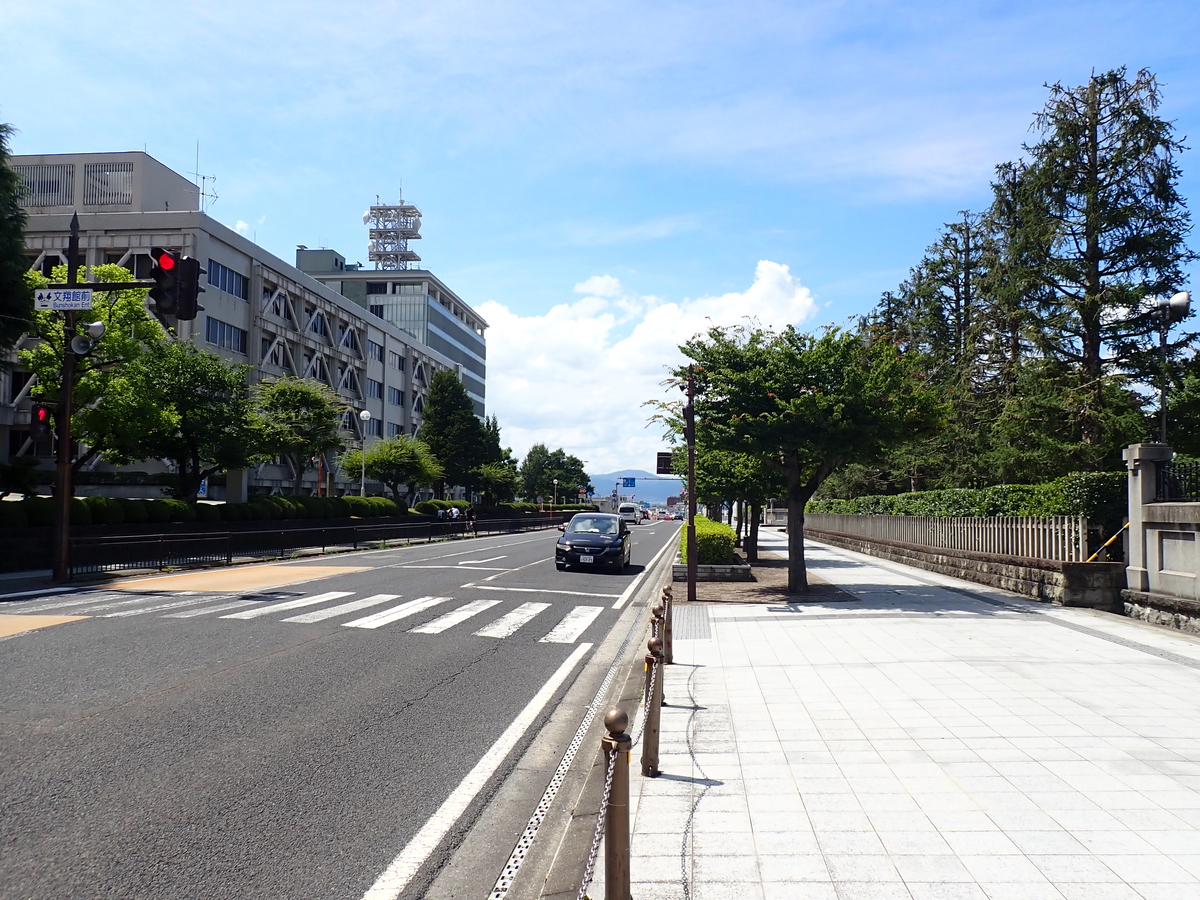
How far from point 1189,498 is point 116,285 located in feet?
64.8

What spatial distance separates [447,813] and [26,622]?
9.89 m

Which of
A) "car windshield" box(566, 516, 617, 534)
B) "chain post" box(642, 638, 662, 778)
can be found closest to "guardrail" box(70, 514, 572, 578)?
"car windshield" box(566, 516, 617, 534)

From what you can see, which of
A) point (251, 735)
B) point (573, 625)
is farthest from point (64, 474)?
point (251, 735)

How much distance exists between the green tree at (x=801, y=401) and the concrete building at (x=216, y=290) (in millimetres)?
27756

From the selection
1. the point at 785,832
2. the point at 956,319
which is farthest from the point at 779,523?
the point at 785,832

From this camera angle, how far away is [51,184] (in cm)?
4753

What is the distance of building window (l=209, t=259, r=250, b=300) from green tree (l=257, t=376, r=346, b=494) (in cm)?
781

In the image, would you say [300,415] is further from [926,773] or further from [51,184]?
[926,773]

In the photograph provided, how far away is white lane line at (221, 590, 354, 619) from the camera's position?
500 inches

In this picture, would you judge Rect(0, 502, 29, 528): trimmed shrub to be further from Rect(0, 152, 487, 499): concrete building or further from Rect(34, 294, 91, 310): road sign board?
Rect(0, 152, 487, 499): concrete building

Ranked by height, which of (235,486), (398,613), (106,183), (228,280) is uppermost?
(106,183)

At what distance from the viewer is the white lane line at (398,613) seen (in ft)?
39.9

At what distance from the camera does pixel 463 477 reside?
223 feet

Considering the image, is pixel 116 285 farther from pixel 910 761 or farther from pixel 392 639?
pixel 910 761
